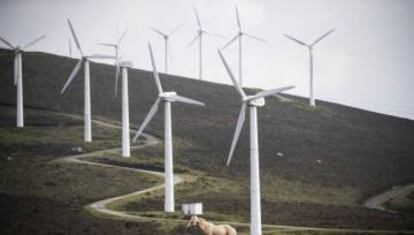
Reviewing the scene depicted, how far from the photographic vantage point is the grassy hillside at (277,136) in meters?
105

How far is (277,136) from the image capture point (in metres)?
138

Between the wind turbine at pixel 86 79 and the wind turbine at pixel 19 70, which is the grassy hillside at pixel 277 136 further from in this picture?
the wind turbine at pixel 19 70

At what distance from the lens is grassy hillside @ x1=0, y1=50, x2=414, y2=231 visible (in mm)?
104625

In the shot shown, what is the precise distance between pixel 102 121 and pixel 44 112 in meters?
12.3

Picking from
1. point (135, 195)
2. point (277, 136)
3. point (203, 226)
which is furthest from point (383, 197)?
point (203, 226)

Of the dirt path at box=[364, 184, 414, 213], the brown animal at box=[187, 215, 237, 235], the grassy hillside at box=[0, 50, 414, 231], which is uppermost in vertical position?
the grassy hillside at box=[0, 50, 414, 231]

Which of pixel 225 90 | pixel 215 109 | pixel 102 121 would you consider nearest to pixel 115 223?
pixel 102 121

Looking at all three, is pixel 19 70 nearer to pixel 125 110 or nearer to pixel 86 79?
pixel 86 79

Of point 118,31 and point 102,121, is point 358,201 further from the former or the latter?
point 102,121

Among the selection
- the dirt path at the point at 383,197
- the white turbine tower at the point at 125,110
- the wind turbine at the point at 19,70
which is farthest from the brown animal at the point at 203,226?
the wind turbine at the point at 19,70

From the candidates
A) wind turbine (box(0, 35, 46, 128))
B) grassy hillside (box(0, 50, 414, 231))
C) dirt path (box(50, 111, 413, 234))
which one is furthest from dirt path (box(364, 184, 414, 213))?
wind turbine (box(0, 35, 46, 128))

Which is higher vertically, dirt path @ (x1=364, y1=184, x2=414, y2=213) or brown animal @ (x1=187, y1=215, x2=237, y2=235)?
dirt path @ (x1=364, y1=184, x2=414, y2=213)

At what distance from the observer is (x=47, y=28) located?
132 meters

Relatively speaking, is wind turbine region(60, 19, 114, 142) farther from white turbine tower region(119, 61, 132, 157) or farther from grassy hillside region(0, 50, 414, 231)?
grassy hillside region(0, 50, 414, 231)
